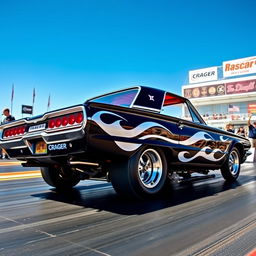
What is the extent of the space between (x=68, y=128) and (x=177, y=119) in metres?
1.89

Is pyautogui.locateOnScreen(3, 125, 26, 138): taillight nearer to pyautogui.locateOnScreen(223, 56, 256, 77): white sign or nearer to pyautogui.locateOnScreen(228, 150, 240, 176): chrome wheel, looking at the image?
pyautogui.locateOnScreen(228, 150, 240, 176): chrome wheel

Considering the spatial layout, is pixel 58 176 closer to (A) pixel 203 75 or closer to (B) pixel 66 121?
(B) pixel 66 121

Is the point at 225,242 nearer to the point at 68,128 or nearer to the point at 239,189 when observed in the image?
the point at 68,128

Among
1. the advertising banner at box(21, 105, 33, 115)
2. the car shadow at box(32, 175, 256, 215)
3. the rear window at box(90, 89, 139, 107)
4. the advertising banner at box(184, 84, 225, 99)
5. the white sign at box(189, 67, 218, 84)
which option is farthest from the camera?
the white sign at box(189, 67, 218, 84)

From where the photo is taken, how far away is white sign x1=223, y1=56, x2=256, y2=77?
55.2 m

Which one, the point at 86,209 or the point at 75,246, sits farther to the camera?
the point at 86,209

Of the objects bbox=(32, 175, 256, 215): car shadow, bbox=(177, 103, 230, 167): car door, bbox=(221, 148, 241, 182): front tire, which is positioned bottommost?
bbox=(32, 175, 256, 215): car shadow

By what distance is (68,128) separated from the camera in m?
3.00

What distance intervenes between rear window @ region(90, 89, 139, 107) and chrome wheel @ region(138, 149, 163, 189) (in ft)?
2.55

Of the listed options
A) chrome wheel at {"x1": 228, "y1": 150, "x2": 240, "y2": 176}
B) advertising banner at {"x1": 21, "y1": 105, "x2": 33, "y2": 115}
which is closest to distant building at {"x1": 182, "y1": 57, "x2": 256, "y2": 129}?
advertising banner at {"x1": 21, "y1": 105, "x2": 33, "y2": 115}

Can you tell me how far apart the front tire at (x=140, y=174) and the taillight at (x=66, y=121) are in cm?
80

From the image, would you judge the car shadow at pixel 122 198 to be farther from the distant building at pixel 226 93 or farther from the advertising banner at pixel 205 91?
the advertising banner at pixel 205 91

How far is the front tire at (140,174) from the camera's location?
3.30 metres

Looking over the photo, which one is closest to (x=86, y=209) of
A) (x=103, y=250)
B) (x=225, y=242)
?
(x=103, y=250)
